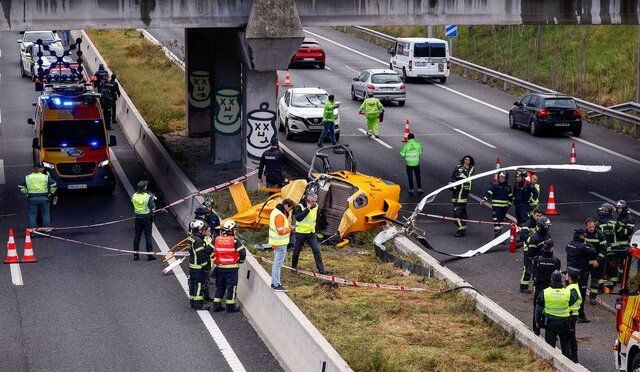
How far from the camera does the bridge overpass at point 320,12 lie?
27812 mm

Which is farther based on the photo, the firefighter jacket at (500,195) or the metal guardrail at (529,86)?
the metal guardrail at (529,86)

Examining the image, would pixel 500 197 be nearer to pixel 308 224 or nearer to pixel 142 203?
pixel 308 224

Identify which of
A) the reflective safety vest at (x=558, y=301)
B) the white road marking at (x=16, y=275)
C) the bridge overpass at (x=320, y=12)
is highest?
the bridge overpass at (x=320, y=12)

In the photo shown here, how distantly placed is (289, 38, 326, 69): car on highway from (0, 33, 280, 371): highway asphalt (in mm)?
26903

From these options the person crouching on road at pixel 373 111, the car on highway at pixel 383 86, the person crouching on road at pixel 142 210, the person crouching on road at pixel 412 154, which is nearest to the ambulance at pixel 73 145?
the person crouching on road at pixel 142 210

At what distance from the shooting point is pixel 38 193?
89.9 ft

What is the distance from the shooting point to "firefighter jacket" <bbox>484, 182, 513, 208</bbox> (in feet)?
86.1

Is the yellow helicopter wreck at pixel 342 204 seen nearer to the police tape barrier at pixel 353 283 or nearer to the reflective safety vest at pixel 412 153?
the police tape barrier at pixel 353 283

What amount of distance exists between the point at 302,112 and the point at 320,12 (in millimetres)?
10157

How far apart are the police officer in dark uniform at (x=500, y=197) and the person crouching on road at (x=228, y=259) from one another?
7371mm

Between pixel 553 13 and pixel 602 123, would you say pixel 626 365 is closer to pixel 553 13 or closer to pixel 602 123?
pixel 553 13

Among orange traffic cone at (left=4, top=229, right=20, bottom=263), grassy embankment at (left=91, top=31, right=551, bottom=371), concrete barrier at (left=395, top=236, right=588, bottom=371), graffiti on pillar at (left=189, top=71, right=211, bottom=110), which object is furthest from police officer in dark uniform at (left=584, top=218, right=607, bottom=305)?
graffiti on pillar at (left=189, top=71, right=211, bottom=110)

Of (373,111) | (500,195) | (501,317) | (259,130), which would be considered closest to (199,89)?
(373,111)

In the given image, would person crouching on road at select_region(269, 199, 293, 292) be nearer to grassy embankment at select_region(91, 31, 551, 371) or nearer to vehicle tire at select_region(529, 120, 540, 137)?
grassy embankment at select_region(91, 31, 551, 371)
